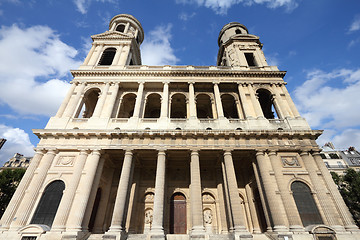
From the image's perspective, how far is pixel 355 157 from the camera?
40.8m

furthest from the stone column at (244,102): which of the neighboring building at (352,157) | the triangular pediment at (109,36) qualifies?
the neighboring building at (352,157)

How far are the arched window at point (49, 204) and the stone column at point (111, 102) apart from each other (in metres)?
6.42

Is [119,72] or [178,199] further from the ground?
[119,72]

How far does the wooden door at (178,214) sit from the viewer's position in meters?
14.8

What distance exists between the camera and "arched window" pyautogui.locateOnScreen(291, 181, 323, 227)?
38.9ft

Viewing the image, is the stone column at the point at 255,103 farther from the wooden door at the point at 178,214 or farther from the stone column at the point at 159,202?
the wooden door at the point at 178,214

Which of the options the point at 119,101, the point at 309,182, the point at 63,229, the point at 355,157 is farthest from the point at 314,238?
the point at 355,157

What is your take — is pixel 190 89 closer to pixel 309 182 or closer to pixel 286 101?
pixel 286 101

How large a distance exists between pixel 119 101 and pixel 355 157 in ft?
175

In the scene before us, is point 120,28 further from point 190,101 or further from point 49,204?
point 49,204

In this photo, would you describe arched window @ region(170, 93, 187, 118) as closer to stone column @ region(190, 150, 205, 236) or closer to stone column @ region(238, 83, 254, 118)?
stone column @ region(238, 83, 254, 118)

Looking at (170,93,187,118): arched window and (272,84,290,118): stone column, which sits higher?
(170,93,187,118): arched window

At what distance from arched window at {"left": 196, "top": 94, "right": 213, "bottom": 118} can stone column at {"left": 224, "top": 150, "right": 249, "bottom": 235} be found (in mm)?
7740

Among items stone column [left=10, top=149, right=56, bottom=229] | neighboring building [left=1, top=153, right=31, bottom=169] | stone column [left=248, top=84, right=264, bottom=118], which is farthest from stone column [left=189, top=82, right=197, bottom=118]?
neighboring building [left=1, top=153, right=31, bottom=169]
